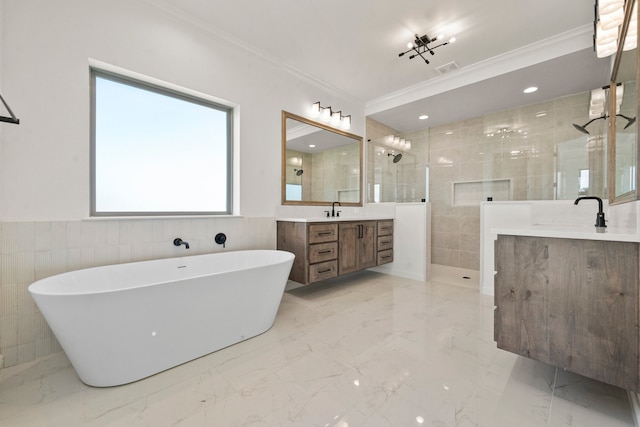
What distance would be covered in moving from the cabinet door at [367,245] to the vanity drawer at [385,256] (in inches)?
4.8

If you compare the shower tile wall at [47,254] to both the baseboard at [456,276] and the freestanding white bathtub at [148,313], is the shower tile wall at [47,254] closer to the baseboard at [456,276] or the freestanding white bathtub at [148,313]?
the freestanding white bathtub at [148,313]

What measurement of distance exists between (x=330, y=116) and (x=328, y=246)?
1811 mm

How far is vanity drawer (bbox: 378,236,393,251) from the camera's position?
371 cm

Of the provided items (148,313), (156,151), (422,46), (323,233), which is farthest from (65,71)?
(422,46)

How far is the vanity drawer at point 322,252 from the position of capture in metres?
2.79

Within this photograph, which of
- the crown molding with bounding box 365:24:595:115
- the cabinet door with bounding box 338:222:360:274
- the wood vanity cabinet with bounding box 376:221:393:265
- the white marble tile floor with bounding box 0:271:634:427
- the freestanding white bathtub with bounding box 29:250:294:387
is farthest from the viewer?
the wood vanity cabinet with bounding box 376:221:393:265

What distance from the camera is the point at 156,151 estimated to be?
93.8 inches

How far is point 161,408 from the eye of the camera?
129 centimetres

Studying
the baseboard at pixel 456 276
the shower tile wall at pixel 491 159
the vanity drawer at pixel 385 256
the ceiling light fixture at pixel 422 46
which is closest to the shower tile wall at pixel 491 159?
the shower tile wall at pixel 491 159

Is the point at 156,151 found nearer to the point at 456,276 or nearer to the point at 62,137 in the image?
the point at 62,137

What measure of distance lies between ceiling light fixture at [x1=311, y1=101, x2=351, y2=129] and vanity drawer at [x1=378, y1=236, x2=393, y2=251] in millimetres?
1681

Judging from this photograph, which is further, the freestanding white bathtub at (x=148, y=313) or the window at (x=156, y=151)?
the window at (x=156, y=151)

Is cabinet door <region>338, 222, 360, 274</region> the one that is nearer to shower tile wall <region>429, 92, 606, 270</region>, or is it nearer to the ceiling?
the ceiling

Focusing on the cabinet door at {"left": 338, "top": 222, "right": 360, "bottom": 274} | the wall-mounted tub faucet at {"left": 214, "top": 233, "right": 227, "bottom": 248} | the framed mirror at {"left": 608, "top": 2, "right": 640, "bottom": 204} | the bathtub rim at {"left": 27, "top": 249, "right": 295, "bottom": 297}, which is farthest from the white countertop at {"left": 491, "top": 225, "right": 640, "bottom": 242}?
the wall-mounted tub faucet at {"left": 214, "top": 233, "right": 227, "bottom": 248}
